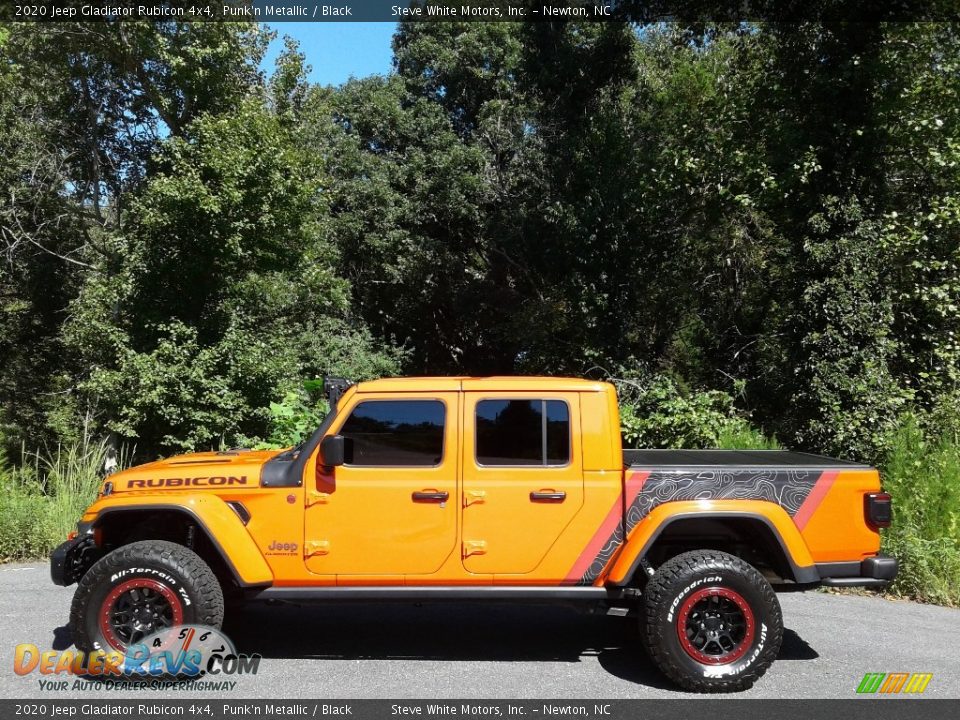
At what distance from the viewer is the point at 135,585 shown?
15.8ft

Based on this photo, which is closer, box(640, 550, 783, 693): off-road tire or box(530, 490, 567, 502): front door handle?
box(640, 550, 783, 693): off-road tire

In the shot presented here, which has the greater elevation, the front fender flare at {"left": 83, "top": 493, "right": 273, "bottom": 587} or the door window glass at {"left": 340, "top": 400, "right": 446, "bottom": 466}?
the door window glass at {"left": 340, "top": 400, "right": 446, "bottom": 466}

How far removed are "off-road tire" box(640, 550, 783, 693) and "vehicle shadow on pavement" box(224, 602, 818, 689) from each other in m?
0.24

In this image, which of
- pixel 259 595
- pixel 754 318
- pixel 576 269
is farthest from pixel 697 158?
pixel 259 595

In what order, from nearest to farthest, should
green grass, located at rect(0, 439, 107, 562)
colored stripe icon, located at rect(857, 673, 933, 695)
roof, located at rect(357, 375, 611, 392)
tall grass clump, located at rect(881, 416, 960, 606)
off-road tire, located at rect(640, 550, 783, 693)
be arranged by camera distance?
off-road tire, located at rect(640, 550, 783, 693) < colored stripe icon, located at rect(857, 673, 933, 695) < roof, located at rect(357, 375, 611, 392) < tall grass clump, located at rect(881, 416, 960, 606) < green grass, located at rect(0, 439, 107, 562)

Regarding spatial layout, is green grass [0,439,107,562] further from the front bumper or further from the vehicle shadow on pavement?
the front bumper

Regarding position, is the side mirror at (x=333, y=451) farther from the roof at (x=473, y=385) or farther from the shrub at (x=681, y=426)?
the shrub at (x=681, y=426)

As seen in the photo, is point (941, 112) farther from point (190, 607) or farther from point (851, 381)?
point (190, 607)

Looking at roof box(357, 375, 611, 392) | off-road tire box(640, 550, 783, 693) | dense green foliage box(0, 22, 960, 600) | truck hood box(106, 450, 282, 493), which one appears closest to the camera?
off-road tire box(640, 550, 783, 693)

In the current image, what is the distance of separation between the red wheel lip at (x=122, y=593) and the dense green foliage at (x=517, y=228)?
202 inches

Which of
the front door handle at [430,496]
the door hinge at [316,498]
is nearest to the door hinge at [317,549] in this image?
the door hinge at [316,498]

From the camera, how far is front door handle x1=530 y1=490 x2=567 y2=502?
16.1 feet

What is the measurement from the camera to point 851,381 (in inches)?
398

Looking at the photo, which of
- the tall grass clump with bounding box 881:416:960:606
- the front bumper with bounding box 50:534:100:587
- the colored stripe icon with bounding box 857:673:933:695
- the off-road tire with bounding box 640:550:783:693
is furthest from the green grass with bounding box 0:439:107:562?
the tall grass clump with bounding box 881:416:960:606
